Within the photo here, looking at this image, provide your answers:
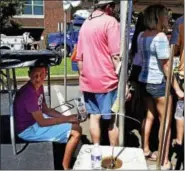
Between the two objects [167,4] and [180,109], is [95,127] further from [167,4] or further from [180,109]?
[167,4]

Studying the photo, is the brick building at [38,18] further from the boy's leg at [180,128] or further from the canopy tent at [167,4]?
the boy's leg at [180,128]

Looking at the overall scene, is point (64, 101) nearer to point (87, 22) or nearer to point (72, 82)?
point (72, 82)

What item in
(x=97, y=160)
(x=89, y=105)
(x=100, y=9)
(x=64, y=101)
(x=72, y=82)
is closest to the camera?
(x=97, y=160)

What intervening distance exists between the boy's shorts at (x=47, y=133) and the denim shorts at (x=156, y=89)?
89cm

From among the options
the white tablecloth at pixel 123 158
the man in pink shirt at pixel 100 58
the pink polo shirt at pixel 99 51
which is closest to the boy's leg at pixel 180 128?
the man in pink shirt at pixel 100 58

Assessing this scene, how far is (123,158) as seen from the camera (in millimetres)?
2639

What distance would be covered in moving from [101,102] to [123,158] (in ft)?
2.62

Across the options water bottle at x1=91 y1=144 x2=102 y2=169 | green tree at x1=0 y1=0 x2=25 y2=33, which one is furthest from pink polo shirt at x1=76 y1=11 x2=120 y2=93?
green tree at x1=0 y1=0 x2=25 y2=33


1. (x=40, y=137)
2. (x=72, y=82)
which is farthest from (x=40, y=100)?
(x=72, y=82)

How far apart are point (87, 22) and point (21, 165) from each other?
58.1 inches

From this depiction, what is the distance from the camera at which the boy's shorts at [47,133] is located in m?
3.01

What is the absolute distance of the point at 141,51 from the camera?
3371 millimetres

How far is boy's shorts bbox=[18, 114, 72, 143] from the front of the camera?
3.01 meters

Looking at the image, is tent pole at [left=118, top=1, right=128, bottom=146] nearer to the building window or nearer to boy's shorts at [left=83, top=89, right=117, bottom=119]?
boy's shorts at [left=83, top=89, right=117, bottom=119]
